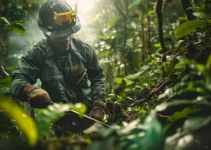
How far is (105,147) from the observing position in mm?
1422

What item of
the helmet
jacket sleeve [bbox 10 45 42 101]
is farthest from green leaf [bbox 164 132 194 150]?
the helmet

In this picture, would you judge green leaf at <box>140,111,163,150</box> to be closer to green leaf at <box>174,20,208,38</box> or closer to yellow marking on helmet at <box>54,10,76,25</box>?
green leaf at <box>174,20,208,38</box>

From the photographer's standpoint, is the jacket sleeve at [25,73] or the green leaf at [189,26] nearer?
the green leaf at [189,26]

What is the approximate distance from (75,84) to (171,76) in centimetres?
138

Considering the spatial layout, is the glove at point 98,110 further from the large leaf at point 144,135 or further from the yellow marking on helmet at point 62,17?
the large leaf at point 144,135

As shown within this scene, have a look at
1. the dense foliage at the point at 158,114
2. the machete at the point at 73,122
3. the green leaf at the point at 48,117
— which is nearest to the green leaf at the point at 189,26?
the dense foliage at the point at 158,114

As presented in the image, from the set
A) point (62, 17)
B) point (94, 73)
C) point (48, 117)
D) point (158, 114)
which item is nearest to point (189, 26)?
point (158, 114)

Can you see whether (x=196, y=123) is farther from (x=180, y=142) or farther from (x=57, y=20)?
(x=57, y=20)

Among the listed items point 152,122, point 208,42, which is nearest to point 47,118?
point 152,122

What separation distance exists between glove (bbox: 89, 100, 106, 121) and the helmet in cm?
90

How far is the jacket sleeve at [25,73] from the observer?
128 inches

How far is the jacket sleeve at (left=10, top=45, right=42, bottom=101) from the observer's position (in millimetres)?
3254

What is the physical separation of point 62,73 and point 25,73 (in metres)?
0.49

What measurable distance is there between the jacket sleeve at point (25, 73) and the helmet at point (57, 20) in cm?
31
